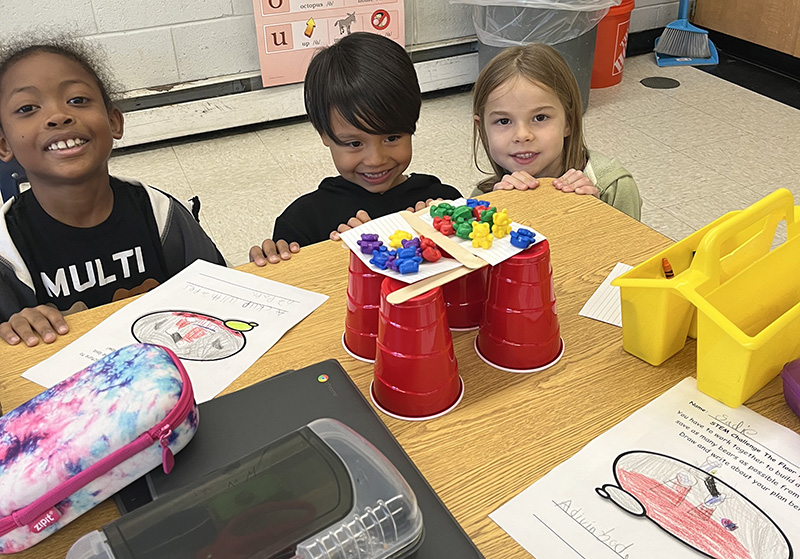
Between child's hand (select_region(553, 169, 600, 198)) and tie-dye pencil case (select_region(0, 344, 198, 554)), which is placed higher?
tie-dye pencil case (select_region(0, 344, 198, 554))

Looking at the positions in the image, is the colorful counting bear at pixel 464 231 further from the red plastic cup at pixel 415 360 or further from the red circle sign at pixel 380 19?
the red circle sign at pixel 380 19

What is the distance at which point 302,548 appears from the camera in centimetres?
49

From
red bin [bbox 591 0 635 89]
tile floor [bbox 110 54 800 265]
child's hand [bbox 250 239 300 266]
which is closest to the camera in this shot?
child's hand [bbox 250 239 300 266]

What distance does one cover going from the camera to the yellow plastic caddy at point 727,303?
0.69 meters

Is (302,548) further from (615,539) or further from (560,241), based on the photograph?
(560,241)

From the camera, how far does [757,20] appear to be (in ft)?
11.1

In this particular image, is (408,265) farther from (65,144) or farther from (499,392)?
(65,144)

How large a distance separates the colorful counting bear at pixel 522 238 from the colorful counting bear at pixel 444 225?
73mm

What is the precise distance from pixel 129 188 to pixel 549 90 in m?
0.82

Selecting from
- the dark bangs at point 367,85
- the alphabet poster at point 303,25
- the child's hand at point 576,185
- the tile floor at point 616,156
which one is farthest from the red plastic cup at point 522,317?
the alphabet poster at point 303,25

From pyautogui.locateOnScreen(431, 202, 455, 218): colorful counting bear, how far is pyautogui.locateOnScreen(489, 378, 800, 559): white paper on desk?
0.29 meters

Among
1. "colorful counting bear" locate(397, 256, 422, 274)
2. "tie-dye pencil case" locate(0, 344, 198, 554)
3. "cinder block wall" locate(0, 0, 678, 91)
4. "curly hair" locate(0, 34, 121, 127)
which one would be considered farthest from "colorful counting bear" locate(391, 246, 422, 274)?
"cinder block wall" locate(0, 0, 678, 91)

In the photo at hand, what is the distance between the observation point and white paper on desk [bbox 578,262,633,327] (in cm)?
85

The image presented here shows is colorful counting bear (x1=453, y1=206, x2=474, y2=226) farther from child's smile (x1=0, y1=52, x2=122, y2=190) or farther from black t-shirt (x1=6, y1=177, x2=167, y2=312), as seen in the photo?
child's smile (x1=0, y1=52, x2=122, y2=190)
